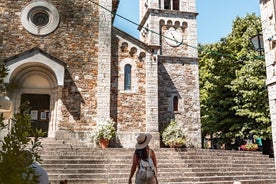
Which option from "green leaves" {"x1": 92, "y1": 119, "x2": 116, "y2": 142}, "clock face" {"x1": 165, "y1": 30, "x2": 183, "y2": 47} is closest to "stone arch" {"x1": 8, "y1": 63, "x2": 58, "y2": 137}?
"green leaves" {"x1": 92, "y1": 119, "x2": 116, "y2": 142}

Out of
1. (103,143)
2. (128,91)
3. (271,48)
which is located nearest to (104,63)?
(128,91)

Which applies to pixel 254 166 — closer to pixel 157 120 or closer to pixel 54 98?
pixel 157 120

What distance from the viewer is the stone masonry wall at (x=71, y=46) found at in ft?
45.0

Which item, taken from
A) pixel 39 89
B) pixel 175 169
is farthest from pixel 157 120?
pixel 39 89

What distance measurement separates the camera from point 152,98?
47.1 ft

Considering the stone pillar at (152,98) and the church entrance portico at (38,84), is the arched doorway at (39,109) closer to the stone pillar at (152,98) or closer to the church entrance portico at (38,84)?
the church entrance portico at (38,84)

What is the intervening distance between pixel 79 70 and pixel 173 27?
21.7 ft

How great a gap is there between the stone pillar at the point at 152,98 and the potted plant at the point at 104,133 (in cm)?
190

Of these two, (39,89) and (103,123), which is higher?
(39,89)

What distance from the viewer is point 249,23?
20.4 meters

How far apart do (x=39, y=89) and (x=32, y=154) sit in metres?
12.2

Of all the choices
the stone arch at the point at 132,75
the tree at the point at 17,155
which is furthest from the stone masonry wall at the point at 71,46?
the tree at the point at 17,155

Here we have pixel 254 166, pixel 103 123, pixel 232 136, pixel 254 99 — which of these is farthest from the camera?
pixel 232 136

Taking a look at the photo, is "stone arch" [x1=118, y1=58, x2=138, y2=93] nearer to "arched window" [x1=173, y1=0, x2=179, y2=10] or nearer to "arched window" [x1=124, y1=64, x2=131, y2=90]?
"arched window" [x1=124, y1=64, x2=131, y2=90]
